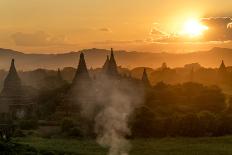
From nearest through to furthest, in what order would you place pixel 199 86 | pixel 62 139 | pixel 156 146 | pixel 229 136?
pixel 156 146 < pixel 62 139 < pixel 229 136 < pixel 199 86

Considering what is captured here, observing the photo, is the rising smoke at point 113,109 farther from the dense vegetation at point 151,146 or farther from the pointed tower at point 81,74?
the pointed tower at point 81,74

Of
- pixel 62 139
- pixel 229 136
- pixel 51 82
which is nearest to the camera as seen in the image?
pixel 62 139

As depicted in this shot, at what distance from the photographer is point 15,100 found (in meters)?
76.6

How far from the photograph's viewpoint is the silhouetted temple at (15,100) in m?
75.2

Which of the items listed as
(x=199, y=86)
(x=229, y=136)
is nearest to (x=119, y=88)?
(x=199, y=86)

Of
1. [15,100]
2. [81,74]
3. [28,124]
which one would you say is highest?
[81,74]

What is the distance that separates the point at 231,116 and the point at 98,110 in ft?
48.5

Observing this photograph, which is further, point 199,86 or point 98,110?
point 199,86

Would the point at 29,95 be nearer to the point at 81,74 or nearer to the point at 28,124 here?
the point at 81,74

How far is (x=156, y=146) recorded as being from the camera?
54.2 metres

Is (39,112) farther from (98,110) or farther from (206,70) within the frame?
(206,70)

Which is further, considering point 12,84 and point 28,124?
point 12,84

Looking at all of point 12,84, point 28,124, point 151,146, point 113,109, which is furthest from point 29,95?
point 151,146

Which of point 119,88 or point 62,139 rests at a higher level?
point 119,88
